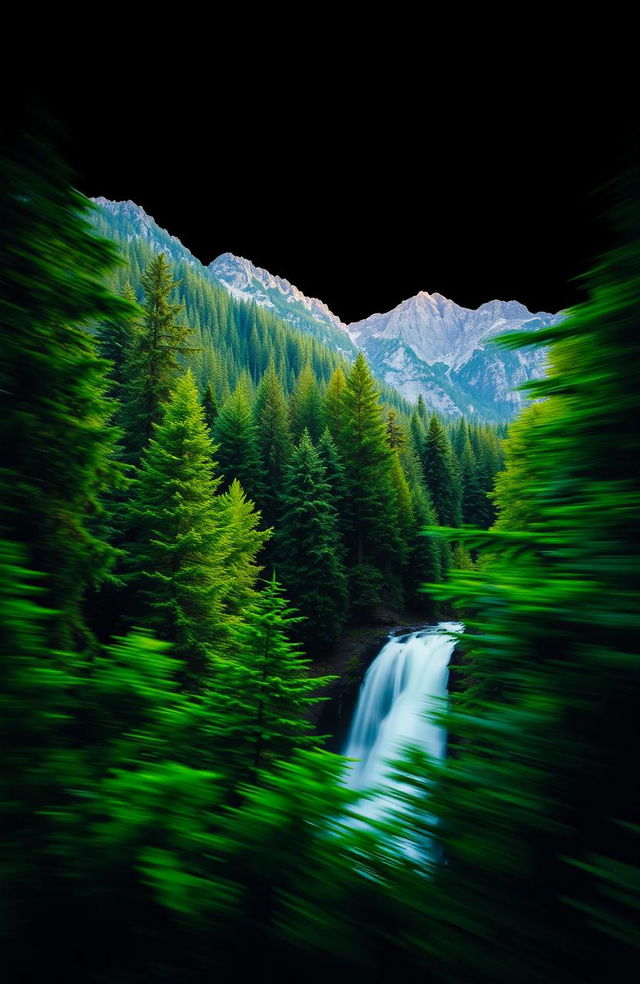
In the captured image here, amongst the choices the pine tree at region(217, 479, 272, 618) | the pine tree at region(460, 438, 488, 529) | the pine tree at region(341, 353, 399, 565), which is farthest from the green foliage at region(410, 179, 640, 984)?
the pine tree at region(460, 438, 488, 529)

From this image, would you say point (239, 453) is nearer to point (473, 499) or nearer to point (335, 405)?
point (335, 405)

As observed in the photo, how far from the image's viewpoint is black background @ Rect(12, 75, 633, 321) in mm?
6168

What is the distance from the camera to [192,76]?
20.9 ft

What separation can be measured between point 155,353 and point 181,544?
12712 mm

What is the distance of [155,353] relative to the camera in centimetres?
2178

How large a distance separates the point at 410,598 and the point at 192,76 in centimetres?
3341

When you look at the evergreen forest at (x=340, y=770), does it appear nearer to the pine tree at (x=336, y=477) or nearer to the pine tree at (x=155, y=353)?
the pine tree at (x=155, y=353)

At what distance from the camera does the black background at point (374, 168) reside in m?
6.17

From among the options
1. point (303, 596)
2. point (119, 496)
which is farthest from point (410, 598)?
point (119, 496)

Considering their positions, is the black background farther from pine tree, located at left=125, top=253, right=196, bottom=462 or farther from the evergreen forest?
pine tree, located at left=125, top=253, right=196, bottom=462

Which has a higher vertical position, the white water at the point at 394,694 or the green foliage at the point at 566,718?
the green foliage at the point at 566,718

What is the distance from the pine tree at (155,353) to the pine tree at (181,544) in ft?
25.9

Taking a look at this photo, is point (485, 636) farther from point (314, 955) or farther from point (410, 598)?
point (410, 598)

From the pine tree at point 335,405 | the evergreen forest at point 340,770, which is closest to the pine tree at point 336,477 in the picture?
the pine tree at point 335,405
